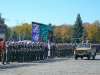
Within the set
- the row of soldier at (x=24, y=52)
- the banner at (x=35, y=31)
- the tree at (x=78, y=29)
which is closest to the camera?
the row of soldier at (x=24, y=52)

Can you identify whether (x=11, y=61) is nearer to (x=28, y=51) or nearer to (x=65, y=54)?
(x=28, y=51)

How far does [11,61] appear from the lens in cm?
3541


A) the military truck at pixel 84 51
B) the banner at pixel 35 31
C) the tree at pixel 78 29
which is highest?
the tree at pixel 78 29

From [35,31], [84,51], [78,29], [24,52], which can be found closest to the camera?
[24,52]

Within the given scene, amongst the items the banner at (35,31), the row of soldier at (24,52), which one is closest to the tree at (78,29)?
the banner at (35,31)

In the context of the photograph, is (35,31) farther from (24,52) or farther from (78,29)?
(78,29)

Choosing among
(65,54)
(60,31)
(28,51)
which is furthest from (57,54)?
(60,31)

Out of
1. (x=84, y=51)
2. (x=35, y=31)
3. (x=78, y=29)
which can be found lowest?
(x=84, y=51)

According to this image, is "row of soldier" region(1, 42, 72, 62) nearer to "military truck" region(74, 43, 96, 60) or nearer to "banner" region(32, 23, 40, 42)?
"banner" region(32, 23, 40, 42)

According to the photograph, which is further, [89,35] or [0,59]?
[89,35]

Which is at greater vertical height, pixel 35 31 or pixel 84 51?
pixel 35 31

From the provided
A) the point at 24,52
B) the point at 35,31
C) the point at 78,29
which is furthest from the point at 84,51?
the point at 78,29

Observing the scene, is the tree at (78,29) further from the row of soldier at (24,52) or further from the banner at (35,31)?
the row of soldier at (24,52)

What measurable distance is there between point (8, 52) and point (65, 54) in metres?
29.3
